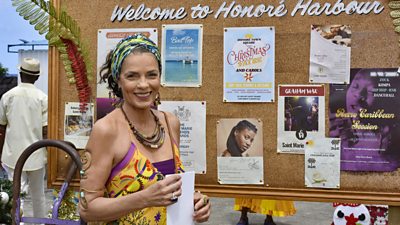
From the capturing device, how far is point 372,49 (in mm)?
2514

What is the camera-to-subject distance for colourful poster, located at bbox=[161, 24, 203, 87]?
2.70 m

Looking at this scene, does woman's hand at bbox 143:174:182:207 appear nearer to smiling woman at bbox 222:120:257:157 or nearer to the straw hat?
smiling woman at bbox 222:120:257:157

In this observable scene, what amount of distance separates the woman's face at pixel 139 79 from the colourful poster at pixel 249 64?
812 millimetres

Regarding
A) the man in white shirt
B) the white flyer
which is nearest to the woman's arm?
the white flyer

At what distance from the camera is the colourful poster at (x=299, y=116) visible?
8.45 ft

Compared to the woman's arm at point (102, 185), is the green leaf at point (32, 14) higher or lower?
higher

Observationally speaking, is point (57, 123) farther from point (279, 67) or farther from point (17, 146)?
point (17, 146)

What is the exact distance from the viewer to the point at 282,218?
6344 millimetres

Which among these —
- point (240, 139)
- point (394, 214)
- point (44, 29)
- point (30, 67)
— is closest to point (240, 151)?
point (240, 139)

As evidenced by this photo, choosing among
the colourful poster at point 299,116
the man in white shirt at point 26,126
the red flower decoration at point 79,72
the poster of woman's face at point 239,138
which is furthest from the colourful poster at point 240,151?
the man in white shirt at point 26,126

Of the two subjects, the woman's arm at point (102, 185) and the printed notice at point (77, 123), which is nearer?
the woman's arm at point (102, 185)

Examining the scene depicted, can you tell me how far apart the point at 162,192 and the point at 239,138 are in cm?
101

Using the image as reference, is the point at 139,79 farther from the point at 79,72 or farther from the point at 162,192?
the point at 79,72

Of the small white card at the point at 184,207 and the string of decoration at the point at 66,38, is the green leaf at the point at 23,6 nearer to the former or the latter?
the string of decoration at the point at 66,38
